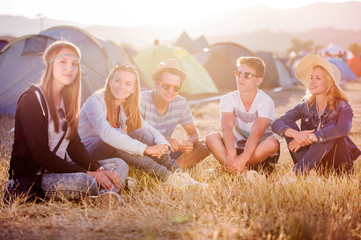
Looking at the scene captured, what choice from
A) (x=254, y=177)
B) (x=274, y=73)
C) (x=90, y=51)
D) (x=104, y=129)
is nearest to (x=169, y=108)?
(x=104, y=129)

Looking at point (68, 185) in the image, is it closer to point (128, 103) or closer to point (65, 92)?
point (65, 92)

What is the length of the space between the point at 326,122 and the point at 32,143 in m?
2.53

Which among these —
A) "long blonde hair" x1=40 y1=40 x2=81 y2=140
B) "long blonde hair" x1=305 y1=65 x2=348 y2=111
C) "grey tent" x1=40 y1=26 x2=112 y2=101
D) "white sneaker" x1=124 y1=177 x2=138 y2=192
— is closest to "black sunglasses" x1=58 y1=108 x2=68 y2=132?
"long blonde hair" x1=40 y1=40 x2=81 y2=140

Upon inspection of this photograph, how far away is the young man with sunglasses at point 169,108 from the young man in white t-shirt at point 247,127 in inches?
10.8

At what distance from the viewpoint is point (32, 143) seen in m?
2.54

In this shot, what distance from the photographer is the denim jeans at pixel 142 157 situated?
321 centimetres

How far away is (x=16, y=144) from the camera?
264 centimetres

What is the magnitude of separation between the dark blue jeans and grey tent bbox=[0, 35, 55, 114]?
19.2 feet

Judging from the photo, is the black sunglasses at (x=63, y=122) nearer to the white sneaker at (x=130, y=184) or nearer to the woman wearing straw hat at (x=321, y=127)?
the white sneaker at (x=130, y=184)

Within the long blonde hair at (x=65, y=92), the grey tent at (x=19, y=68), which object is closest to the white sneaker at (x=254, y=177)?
the long blonde hair at (x=65, y=92)

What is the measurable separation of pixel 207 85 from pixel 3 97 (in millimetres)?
6567

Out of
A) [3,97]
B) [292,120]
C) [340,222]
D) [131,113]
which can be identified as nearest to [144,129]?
[131,113]

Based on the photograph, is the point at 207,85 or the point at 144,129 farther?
the point at 207,85

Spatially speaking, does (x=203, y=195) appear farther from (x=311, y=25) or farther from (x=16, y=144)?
(x=311, y=25)
